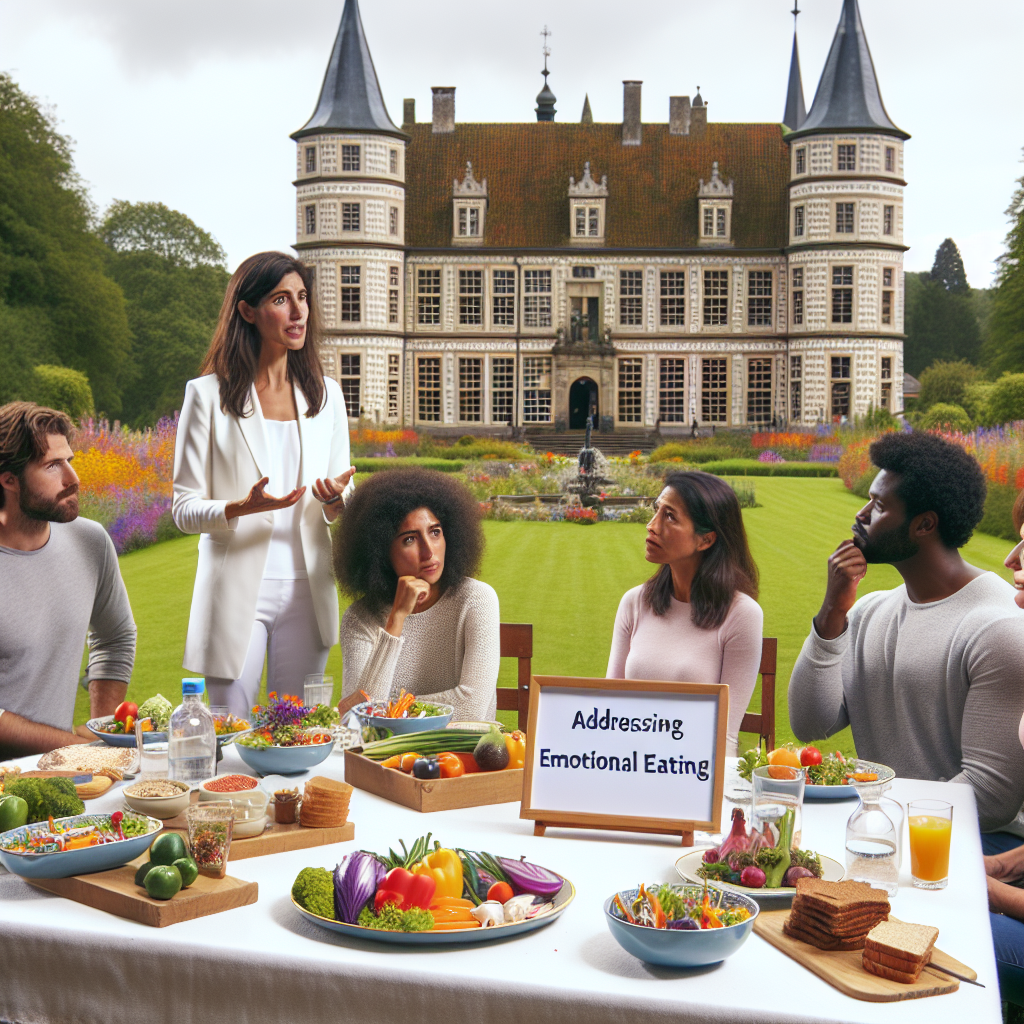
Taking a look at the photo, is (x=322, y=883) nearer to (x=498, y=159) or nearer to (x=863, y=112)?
(x=863, y=112)

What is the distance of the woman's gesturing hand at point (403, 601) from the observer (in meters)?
2.15

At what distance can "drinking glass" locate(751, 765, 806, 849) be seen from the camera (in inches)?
48.8

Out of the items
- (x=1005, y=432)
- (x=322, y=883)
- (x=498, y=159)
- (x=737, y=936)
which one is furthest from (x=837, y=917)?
(x=498, y=159)

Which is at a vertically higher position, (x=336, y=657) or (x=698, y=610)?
(x=698, y=610)

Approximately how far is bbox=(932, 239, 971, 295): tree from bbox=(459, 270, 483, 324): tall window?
4.51 meters

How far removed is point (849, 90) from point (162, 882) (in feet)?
19.3

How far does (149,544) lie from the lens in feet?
18.5

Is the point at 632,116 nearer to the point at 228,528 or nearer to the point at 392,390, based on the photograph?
the point at 392,390

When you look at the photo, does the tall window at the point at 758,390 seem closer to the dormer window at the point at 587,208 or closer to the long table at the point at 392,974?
the dormer window at the point at 587,208

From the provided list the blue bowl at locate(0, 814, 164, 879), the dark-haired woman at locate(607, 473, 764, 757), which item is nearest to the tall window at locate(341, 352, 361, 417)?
the dark-haired woman at locate(607, 473, 764, 757)

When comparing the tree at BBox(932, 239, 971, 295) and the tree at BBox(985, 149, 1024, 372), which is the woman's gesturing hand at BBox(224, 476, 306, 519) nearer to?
the tree at BBox(985, 149, 1024, 372)

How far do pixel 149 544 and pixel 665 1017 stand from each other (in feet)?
16.9

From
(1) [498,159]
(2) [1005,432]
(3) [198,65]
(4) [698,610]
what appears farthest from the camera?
(1) [498,159]

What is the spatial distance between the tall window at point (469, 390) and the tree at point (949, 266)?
275cm
